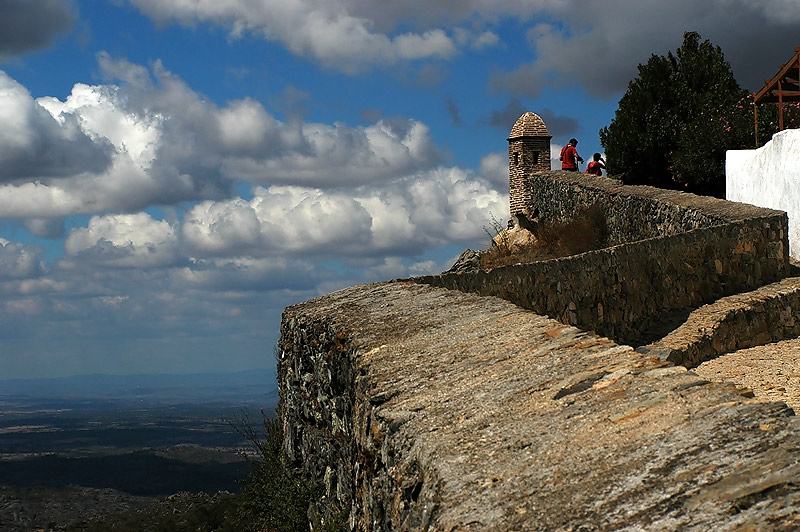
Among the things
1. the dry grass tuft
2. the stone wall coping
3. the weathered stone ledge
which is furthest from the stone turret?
the weathered stone ledge

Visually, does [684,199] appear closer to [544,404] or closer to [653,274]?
[653,274]

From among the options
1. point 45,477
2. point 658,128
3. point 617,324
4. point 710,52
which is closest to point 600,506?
point 617,324

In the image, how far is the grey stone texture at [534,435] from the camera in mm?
2947

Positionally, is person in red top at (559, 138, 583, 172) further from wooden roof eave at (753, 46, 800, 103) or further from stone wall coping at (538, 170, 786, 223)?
wooden roof eave at (753, 46, 800, 103)

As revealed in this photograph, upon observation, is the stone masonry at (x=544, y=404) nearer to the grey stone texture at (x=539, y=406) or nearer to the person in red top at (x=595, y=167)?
the grey stone texture at (x=539, y=406)

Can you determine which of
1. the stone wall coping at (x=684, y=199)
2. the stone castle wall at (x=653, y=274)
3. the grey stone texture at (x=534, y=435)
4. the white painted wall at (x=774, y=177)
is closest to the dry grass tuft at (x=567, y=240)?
the stone wall coping at (x=684, y=199)

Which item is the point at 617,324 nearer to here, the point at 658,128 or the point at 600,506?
the point at 600,506

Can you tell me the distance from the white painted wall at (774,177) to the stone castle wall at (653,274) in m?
1.67

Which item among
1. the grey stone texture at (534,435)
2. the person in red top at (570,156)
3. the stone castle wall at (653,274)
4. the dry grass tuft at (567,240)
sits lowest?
the grey stone texture at (534,435)

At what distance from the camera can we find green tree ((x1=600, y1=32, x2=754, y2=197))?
2628 centimetres

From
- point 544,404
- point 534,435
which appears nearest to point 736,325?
point 544,404

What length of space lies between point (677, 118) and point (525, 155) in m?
5.29

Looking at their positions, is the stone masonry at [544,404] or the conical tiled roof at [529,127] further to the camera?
the conical tiled roof at [529,127]

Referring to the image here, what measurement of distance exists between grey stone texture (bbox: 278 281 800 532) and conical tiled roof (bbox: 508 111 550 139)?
20297 millimetres
